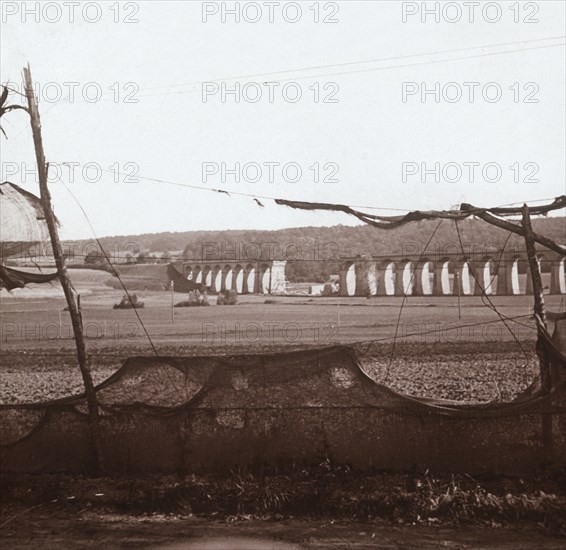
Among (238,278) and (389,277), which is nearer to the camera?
(389,277)

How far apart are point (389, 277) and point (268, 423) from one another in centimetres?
3539

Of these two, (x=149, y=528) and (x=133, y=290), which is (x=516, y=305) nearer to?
(x=133, y=290)

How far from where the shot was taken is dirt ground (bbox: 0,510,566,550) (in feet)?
17.2

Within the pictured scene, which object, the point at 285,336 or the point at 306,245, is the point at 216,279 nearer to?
the point at 306,245

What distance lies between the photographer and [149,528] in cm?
572

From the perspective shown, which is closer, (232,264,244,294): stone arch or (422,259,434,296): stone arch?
(232,264,244,294): stone arch

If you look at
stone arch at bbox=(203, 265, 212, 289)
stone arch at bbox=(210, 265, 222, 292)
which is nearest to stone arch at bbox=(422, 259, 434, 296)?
stone arch at bbox=(210, 265, 222, 292)

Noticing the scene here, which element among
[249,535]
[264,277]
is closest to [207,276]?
[264,277]

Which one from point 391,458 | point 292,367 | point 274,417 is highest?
point 292,367

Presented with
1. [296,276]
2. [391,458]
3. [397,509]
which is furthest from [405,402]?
[296,276]

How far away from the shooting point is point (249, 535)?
18.0ft

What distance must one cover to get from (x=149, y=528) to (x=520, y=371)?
11984 mm

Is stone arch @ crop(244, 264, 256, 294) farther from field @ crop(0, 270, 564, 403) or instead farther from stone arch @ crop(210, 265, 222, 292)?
stone arch @ crop(210, 265, 222, 292)

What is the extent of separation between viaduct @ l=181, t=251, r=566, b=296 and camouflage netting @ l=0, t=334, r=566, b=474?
24638 millimetres
